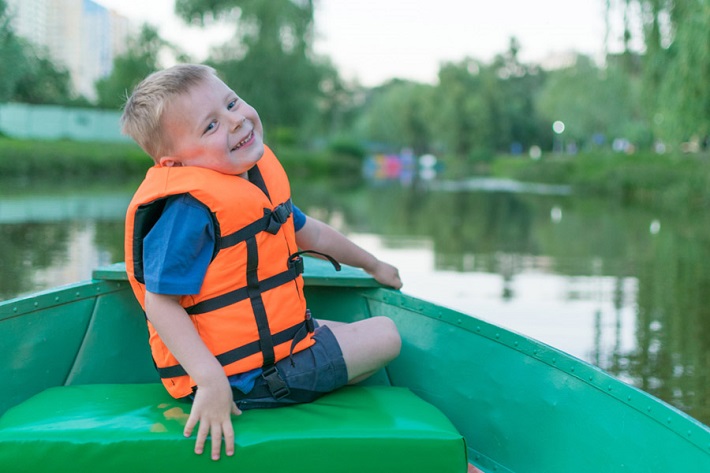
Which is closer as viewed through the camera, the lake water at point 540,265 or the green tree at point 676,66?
the lake water at point 540,265

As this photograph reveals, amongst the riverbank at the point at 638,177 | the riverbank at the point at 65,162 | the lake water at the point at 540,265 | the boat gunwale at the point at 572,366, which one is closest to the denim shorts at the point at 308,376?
the boat gunwale at the point at 572,366

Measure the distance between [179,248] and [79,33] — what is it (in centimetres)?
4956

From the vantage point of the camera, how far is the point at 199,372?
174cm

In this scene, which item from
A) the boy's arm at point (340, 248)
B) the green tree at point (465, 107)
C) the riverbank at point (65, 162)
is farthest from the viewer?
the green tree at point (465, 107)

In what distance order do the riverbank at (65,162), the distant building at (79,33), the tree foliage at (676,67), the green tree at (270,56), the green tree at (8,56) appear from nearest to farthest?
1. the tree foliage at (676,67)
2. the green tree at (8,56)
3. the riverbank at (65,162)
4. the green tree at (270,56)
5. the distant building at (79,33)

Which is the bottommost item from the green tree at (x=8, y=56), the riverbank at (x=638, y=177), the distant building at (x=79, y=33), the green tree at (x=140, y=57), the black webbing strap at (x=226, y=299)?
the black webbing strap at (x=226, y=299)

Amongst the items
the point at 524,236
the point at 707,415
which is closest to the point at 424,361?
the point at 707,415

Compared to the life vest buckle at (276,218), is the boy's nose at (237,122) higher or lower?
higher

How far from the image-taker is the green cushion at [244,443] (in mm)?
1739

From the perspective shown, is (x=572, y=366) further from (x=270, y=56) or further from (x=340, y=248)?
(x=270, y=56)

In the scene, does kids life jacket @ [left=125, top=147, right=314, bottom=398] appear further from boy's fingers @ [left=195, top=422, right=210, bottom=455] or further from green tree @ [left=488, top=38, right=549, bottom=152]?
green tree @ [left=488, top=38, right=549, bottom=152]

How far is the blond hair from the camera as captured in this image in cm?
182

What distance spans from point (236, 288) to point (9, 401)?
2.54 ft

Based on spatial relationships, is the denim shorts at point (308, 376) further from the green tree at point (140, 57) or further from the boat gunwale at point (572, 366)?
the green tree at point (140, 57)
